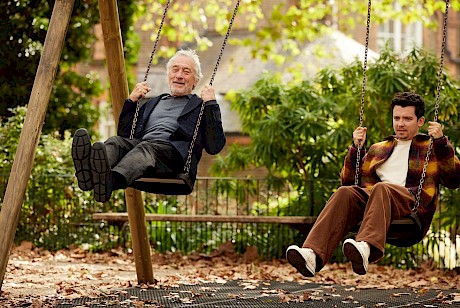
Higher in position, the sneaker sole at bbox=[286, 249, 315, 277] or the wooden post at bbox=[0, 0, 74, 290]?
the wooden post at bbox=[0, 0, 74, 290]

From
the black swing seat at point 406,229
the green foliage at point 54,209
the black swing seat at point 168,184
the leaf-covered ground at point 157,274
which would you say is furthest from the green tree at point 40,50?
the black swing seat at point 406,229

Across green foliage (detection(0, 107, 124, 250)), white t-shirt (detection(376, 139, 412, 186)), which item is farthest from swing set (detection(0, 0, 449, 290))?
green foliage (detection(0, 107, 124, 250))

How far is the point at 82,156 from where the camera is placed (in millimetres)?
5352

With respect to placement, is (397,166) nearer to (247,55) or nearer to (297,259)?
(297,259)

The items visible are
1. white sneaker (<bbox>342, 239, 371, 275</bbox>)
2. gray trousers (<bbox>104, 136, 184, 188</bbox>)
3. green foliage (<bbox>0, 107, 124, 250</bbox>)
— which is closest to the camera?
white sneaker (<bbox>342, 239, 371, 275</bbox>)

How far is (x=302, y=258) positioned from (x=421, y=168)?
119 centimetres

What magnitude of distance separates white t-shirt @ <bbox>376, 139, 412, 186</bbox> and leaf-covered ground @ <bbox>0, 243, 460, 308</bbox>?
1.22 meters

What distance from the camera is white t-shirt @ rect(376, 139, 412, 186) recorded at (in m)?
6.09

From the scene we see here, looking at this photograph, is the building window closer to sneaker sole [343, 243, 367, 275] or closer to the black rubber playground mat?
the black rubber playground mat

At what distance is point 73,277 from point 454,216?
3.99m

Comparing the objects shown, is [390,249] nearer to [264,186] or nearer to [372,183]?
[264,186]

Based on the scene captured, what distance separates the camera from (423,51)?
10.2m

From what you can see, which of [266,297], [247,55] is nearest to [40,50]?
[266,297]

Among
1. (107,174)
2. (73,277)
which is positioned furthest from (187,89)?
(73,277)
